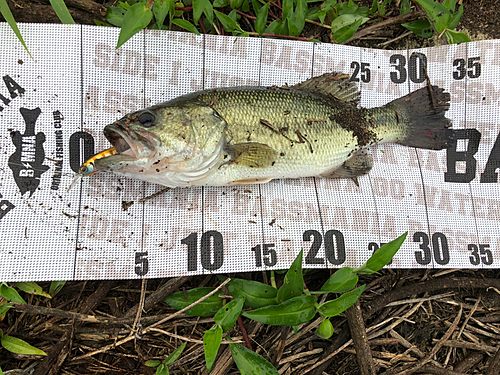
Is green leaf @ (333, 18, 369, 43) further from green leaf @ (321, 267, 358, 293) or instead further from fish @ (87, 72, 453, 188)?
green leaf @ (321, 267, 358, 293)

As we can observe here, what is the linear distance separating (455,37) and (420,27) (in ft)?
1.23

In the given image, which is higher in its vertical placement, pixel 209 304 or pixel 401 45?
pixel 401 45

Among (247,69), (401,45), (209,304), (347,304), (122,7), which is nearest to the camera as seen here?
(347,304)

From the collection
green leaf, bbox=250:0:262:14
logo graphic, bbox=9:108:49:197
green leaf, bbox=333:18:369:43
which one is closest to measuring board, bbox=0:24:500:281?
logo graphic, bbox=9:108:49:197

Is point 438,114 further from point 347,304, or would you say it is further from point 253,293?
point 253,293

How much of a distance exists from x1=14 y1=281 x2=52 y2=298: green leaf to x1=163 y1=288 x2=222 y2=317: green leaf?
1032 mm

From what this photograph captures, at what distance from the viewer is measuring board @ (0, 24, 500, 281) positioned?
2.86 meters

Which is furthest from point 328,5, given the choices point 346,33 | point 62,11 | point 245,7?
point 62,11

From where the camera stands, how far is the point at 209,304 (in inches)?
109

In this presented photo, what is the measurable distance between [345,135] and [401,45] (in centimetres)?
154

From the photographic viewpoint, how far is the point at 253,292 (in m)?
2.77

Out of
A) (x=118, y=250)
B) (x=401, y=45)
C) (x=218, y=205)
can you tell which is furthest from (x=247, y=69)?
(x=118, y=250)

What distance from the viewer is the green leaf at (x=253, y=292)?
8.93 ft

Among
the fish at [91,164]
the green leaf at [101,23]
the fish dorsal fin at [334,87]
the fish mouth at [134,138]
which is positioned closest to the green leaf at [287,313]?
the fish mouth at [134,138]
